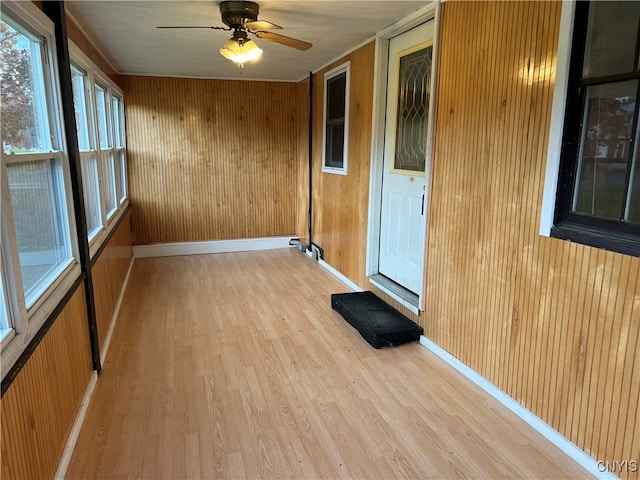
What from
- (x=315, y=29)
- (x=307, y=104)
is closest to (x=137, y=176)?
(x=307, y=104)

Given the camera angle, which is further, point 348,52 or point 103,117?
point 348,52

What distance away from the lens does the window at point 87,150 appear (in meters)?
3.02

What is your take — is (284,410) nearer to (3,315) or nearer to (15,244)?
(3,315)

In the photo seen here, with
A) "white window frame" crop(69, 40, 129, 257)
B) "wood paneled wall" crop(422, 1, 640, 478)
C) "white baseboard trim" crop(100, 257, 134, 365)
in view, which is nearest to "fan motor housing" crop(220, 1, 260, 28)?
"white window frame" crop(69, 40, 129, 257)

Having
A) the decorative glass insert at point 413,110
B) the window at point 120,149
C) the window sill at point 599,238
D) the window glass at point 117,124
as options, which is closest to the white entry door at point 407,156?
the decorative glass insert at point 413,110

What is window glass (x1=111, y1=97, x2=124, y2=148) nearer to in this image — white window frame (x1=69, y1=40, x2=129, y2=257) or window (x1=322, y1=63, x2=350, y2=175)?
white window frame (x1=69, y1=40, x2=129, y2=257)

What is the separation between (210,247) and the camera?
6000 mm

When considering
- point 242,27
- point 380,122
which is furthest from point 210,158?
point 242,27

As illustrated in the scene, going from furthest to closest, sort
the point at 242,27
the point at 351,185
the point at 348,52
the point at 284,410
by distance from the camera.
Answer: the point at 351,185
the point at 348,52
the point at 242,27
the point at 284,410

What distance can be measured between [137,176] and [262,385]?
13.0 feet

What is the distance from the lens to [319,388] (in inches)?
103

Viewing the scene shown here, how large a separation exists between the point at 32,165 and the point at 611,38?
2.59 m

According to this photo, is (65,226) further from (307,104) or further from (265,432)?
(307,104)

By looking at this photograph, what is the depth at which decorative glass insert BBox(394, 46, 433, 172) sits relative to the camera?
126 inches
